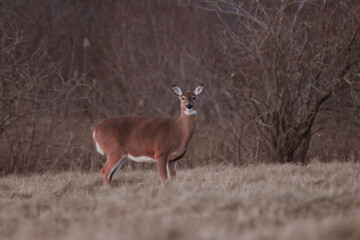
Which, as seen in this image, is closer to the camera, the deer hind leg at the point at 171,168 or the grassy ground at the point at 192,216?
the grassy ground at the point at 192,216

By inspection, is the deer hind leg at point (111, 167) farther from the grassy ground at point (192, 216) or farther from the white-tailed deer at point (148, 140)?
the grassy ground at point (192, 216)

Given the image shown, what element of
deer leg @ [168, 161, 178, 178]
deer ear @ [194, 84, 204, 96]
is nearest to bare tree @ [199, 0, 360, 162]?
deer ear @ [194, 84, 204, 96]

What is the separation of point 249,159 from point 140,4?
10.8 meters

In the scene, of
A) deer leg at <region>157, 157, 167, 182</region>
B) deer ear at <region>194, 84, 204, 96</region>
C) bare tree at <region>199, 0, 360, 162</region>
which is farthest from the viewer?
bare tree at <region>199, 0, 360, 162</region>

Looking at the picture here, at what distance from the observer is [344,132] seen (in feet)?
37.1

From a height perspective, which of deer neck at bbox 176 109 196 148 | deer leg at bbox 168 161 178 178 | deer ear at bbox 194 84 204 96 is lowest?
deer leg at bbox 168 161 178 178

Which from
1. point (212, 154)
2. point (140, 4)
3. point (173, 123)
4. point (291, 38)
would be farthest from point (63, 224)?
point (140, 4)

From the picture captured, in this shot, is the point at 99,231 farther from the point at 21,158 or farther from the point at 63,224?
the point at 21,158

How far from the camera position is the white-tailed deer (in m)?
7.84

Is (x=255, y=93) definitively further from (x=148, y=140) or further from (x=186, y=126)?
(x=148, y=140)

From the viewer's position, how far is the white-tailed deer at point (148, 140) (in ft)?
25.7

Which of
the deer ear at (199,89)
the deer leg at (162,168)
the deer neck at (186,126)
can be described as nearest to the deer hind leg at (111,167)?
the deer leg at (162,168)

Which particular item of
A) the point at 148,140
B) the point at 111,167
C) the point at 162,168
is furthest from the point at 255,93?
the point at 111,167

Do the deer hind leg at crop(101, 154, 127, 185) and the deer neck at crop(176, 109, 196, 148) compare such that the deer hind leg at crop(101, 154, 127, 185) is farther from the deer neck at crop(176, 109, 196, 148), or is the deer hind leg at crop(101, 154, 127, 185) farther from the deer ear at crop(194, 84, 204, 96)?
the deer ear at crop(194, 84, 204, 96)
